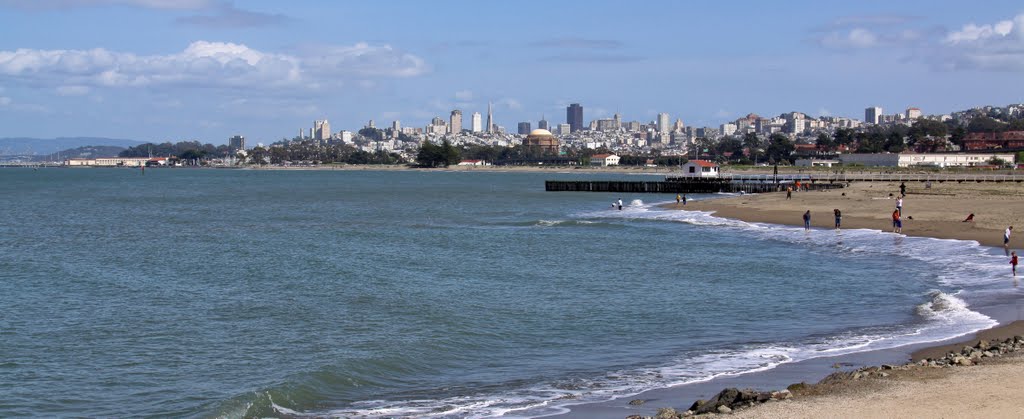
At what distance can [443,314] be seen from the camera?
72.6ft

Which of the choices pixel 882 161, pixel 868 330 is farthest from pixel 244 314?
pixel 882 161

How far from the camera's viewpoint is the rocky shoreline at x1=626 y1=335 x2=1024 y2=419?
476 inches

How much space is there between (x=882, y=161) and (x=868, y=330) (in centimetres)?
12486

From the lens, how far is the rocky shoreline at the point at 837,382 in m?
12.1

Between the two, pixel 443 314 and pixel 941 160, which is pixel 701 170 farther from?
pixel 443 314

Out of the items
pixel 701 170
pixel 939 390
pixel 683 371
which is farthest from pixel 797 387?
pixel 701 170

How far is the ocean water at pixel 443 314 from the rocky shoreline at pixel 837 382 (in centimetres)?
189

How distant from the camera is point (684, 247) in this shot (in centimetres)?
3634

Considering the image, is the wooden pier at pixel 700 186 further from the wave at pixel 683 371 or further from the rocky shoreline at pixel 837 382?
the rocky shoreline at pixel 837 382

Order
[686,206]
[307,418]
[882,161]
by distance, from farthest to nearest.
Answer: [882,161]
[686,206]
[307,418]

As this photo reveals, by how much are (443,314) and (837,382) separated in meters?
10.6

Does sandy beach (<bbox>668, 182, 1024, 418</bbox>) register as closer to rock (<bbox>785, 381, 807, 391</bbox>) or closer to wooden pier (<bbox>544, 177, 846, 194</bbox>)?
rock (<bbox>785, 381, 807, 391</bbox>)

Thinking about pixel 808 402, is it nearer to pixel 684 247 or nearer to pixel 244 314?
pixel 244 314

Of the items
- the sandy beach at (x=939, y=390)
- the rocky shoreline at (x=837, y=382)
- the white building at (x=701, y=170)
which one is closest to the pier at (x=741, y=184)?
the white building at (x=701, y=170)
